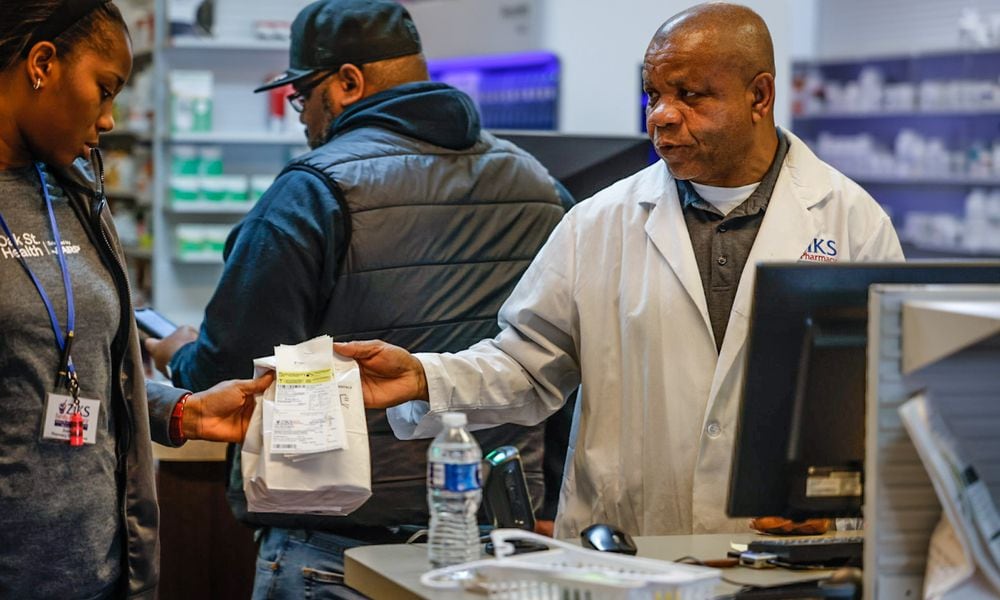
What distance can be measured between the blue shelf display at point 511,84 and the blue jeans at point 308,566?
15.2 ft

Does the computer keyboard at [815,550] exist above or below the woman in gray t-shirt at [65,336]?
below

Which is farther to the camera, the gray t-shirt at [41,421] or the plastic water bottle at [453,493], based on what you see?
the gray t-shirt at [41,421]

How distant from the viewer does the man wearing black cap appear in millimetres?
2672

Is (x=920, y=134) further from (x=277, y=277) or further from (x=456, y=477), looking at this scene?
(x=456, y=477)

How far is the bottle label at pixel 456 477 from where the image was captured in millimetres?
1775

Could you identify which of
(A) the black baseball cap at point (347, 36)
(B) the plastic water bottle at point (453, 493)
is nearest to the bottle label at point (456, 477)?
→ (B) the plastic water bottle at point (453, 493)

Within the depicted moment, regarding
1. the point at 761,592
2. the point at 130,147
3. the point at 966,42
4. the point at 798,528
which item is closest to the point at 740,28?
the point at 798,528

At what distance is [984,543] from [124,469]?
1.36 metres

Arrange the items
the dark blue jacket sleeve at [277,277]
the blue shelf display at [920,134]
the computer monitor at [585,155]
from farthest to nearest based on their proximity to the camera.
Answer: the blue shelf display at [920,134] → the computer monitor at [585,155] → the dark blue jacket sleeve at [277,277]

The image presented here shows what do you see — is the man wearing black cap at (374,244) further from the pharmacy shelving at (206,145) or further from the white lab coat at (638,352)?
the pharmacy shelving at (206,145)

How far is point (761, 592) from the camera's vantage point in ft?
5.68

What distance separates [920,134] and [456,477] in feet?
28.5

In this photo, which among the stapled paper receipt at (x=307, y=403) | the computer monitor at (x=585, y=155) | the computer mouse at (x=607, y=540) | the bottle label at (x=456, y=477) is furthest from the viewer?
the computer monitor at (x=585, y=155)

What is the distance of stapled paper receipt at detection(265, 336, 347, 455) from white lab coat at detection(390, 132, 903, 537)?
0.82 feet
